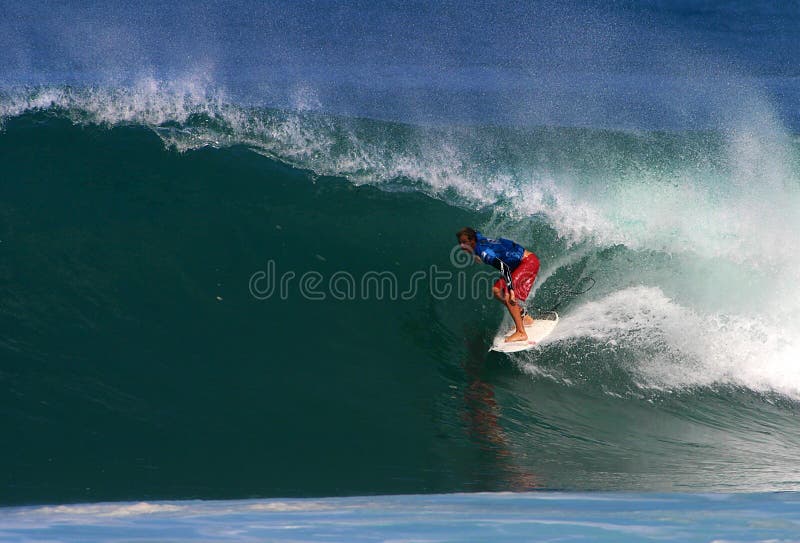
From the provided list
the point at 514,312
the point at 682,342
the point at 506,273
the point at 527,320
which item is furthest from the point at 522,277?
the point at 682,342

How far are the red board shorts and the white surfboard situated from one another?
33 cm

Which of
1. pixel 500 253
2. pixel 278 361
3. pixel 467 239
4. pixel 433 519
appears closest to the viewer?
pixel 433 519

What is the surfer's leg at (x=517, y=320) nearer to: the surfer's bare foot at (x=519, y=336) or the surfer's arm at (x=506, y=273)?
the surfer's bare foot at (x=519, y=336)

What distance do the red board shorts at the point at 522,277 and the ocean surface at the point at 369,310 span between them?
0.65m

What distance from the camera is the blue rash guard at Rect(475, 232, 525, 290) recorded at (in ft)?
22.5

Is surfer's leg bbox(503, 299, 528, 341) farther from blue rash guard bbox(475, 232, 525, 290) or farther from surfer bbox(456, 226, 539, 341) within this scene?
blue rash guard bbox(475, 232, 525, 290)

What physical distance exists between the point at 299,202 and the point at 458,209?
1903 mm

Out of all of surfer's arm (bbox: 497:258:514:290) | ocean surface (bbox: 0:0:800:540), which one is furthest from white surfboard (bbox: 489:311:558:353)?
surfer's arm (bbox: 497:258:514:290)

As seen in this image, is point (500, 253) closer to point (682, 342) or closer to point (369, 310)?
point (369, 310)

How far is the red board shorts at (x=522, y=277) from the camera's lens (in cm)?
699

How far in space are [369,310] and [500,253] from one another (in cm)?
157

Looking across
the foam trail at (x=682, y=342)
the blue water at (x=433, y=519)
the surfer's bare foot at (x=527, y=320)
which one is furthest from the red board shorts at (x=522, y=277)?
the blue water at (x=433, y=519)

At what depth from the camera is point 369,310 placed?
7699 millimetres

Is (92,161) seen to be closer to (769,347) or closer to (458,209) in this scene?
(458,209)
